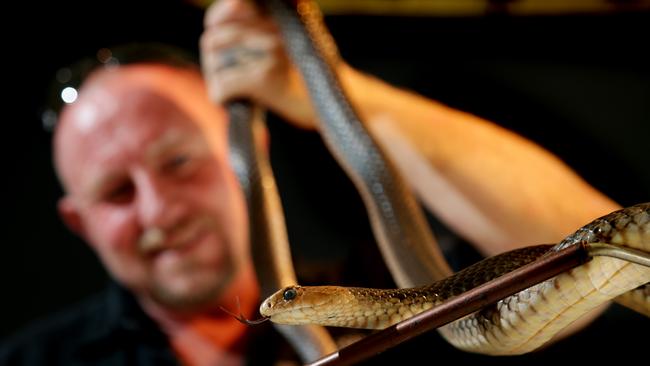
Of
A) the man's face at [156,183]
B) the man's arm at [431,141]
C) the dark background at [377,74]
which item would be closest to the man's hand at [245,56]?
the man's arm at [431,141]

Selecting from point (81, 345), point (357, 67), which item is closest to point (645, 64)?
point (357, 67)

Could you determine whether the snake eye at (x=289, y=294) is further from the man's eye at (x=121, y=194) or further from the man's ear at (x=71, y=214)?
the man's ear at (x=71, y=214)

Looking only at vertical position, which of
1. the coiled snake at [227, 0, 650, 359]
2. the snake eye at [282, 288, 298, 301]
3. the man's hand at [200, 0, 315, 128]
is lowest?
the coiled snake at [227, 0, 650, 359]

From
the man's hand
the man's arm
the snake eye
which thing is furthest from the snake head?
the man's hand

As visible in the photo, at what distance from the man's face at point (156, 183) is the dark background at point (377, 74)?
0.40 feet

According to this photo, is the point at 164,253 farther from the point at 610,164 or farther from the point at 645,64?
the point at 645,64

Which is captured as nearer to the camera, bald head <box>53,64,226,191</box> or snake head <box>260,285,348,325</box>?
snake head <box>260,285,348,325</box>

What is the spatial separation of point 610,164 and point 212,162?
0.65 meters

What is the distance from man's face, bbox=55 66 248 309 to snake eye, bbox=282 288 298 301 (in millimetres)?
658

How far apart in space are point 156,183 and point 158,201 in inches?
1.0

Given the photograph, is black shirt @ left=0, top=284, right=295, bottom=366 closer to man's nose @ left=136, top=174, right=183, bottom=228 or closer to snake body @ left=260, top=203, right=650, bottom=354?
man's nose @ left=136, top=174, right=183, bottom=228

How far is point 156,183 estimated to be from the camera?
1027mm

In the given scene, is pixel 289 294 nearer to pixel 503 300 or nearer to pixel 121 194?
pixel 503 300

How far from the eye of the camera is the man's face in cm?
102
